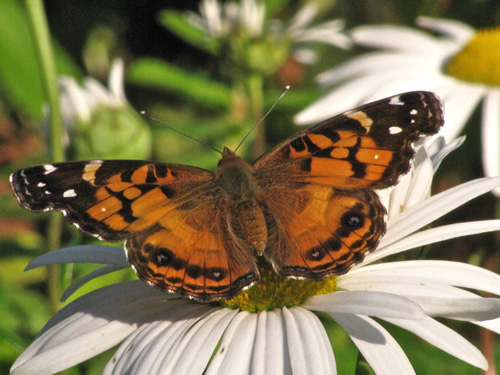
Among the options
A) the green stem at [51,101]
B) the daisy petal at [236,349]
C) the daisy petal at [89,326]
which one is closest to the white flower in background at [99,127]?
the green stem at [51,101]

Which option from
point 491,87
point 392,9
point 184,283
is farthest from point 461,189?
point 392,9

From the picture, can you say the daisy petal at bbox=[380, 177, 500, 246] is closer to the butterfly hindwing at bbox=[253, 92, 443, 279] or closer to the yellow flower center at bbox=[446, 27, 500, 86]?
the butterfly hindwing at bbox=[253, 92, 443, 279]

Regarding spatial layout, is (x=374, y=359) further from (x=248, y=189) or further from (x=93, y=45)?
(x=93, y=45)

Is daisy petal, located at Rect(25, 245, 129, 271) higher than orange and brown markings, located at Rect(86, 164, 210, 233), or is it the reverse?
orange and brown markings, located at Rect(86, 164, 210, 233)

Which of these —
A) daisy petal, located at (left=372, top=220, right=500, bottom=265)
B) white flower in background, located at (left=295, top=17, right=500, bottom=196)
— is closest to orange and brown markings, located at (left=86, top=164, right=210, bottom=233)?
daisy petal, located at (left=372, top=220, right=500, bottom=265)

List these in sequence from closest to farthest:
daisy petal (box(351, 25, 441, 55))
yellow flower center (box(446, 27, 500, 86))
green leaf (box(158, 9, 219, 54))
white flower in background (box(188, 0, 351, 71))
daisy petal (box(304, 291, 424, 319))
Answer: daisy petal (box(304, 291, 424, 319)) → yellow flower center (box(446, 27, 500, 86)) → daisy petal (box(351, 25, 441, 55)) → white flower in background (box(188, 0, 351, 71)) → green leaf (box(158, 9, 219, 54))

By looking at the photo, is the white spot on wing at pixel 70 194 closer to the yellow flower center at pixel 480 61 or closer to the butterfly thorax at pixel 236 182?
the butterfly thorax at pixel 236 182

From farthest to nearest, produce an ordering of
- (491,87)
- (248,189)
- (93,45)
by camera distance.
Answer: (93,45) < (491,87) < (248,189)
